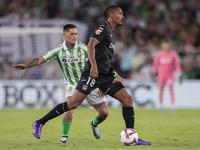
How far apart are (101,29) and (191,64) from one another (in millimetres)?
10909

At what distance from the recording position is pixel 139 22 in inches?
715


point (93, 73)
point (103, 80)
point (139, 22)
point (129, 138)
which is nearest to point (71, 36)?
point (103, 80)

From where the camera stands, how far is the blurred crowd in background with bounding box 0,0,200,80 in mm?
16219

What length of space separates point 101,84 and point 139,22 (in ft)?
41.7

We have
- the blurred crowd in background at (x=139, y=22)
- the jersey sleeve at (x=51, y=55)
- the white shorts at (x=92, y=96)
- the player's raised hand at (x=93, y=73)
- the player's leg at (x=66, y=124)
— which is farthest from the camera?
the blurred crowd in background at (x=139, y=22)

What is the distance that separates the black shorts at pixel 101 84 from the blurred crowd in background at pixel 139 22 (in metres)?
9.61

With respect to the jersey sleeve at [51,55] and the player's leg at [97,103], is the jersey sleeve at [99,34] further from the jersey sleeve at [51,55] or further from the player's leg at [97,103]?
the player's leg at [97,103]

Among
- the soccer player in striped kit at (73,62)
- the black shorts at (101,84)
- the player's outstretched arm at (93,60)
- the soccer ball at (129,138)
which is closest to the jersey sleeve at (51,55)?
the soccer player in striped kit at (73,62)

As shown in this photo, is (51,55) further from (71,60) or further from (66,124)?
(66,124)

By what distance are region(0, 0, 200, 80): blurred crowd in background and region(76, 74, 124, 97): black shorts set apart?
378 inches

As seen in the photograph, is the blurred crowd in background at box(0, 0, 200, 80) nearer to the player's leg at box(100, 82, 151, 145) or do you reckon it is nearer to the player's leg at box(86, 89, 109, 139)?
the player's leg at box(86, 89, 109, 139)

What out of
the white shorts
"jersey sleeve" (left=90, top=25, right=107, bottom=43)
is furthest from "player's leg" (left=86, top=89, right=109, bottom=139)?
"jersey sleeve" (left=90, top=25, right=107, bottom=43)

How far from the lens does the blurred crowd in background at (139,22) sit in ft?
53.2

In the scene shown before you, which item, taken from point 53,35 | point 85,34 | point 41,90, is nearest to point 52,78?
point 41,90
